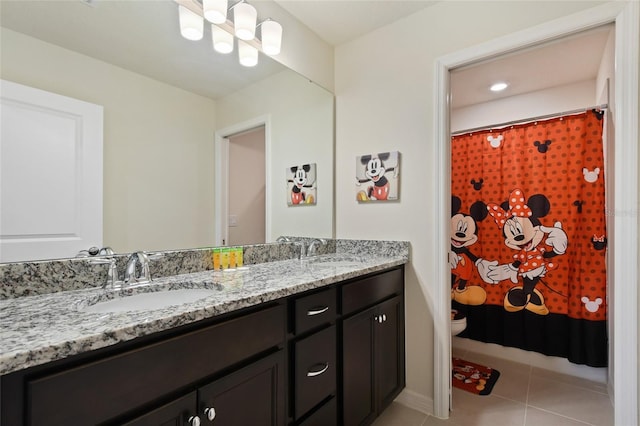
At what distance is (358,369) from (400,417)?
1.98 ft

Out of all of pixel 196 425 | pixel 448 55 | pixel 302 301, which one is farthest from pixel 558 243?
pixel 196 425

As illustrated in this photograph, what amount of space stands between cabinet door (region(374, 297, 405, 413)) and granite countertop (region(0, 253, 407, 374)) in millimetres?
406

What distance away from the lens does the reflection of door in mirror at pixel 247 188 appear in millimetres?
1695

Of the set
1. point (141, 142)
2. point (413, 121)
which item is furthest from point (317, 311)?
point (413, 121)

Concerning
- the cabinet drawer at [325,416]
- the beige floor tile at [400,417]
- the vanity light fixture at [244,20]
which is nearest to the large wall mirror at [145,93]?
the vanity light fixture at [244,20]

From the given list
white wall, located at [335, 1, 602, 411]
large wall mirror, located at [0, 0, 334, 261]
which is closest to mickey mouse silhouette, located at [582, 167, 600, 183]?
white wall, located at [335, 1, 602, 411]

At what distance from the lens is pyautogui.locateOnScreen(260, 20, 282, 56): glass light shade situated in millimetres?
1768

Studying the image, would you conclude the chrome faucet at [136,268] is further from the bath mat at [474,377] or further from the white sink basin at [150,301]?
the bath mat at [474,377]

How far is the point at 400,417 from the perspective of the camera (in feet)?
5.88

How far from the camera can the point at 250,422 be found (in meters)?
0.98

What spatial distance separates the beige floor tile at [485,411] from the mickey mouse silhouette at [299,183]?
157 cm

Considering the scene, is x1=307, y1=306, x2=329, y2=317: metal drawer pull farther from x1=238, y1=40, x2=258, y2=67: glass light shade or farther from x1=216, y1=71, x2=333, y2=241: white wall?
x1=238, y1=40, x2=258, y2=67: glass light shade

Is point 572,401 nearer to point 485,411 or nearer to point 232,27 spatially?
point 485,411

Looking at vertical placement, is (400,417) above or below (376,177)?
below
